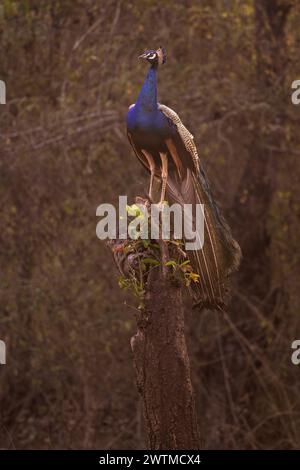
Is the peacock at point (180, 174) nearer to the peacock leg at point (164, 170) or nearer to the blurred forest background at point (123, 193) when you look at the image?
the peacock leg at point (164, 170)

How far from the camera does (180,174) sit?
4809 millimetres

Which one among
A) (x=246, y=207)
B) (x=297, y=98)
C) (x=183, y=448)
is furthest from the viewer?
(x=246, y=207)

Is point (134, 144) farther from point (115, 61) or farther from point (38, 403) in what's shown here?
point (38, 403)

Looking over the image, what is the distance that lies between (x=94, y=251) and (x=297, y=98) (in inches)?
79.2

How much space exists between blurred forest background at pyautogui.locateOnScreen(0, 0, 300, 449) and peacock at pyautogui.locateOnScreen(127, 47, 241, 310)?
11.3 feet

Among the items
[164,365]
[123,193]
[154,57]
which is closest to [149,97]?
[154,57]

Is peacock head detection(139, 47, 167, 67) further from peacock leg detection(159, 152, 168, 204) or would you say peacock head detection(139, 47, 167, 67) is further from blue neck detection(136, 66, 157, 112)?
peacock leg detection(159, 152, 168, 204)

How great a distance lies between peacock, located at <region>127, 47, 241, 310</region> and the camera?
4.64m

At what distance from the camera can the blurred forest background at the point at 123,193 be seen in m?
8.38

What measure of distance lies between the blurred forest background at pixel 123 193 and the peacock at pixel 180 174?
136 inches

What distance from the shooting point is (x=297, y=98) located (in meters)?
8.16

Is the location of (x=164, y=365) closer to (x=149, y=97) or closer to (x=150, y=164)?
(x=150, y=164)

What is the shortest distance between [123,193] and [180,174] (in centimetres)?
367

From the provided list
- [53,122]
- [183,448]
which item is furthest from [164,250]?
[53,122]
